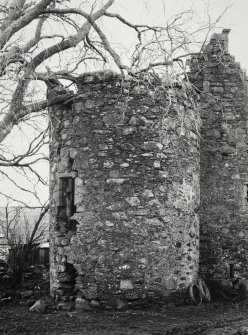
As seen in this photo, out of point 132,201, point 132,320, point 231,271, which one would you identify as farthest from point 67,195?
point 231,271

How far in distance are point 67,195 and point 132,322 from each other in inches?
106

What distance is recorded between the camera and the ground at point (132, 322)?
6.32m

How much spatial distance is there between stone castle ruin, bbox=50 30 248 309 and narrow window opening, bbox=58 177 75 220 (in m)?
0.02

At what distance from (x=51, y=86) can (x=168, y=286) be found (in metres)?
4.34

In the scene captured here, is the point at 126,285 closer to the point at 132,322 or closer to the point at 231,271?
the point at 132,322

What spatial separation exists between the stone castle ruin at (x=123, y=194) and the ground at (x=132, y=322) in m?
0.37

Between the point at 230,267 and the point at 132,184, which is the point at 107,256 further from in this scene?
the point at 230,267

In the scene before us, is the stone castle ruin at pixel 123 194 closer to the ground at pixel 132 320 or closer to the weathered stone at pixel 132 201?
the weathered stone at pixel 132 201

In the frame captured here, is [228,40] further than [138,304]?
Yes

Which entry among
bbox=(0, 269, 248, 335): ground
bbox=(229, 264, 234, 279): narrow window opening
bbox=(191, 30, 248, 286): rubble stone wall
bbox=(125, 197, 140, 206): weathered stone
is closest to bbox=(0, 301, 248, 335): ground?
bbox=(0, 269, 248, 335): ground

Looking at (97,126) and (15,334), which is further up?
(97,126)

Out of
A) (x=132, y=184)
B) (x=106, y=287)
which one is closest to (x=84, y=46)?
(x=132, y=184)

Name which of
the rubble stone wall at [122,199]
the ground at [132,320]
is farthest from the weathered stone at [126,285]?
the ground at [132,320]

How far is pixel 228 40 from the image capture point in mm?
9812
